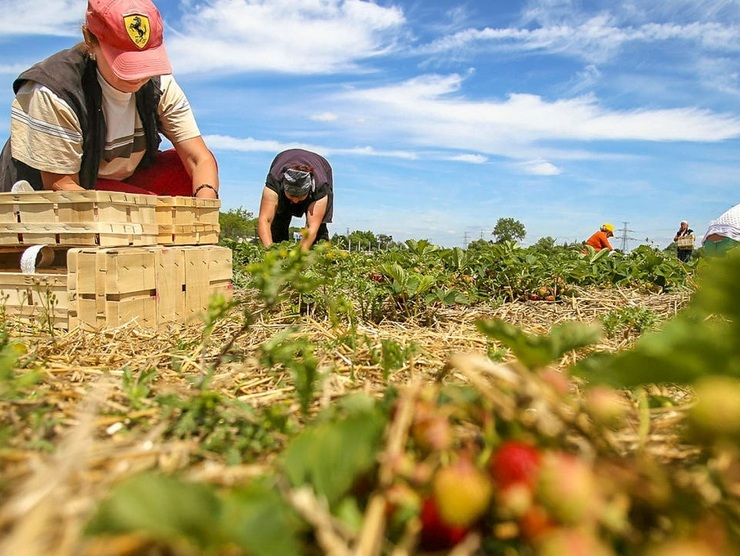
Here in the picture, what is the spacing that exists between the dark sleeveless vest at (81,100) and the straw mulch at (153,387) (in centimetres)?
149

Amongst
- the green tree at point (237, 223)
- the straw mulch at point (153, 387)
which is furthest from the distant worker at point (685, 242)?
the green tree at point (237, 223)

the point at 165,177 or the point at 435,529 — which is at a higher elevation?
the point at 165,177

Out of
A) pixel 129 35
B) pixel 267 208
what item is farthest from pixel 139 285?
pixel 267 208

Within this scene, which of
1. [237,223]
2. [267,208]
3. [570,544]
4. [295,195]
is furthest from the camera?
[237,223]

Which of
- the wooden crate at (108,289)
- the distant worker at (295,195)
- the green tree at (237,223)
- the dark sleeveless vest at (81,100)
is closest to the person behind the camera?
the wooden crate at (108,289)

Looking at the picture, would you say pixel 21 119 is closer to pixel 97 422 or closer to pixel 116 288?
pixel 116 288

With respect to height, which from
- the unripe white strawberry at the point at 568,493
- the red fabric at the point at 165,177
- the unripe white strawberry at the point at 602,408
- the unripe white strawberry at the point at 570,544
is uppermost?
the red fabric at the point at 165,177

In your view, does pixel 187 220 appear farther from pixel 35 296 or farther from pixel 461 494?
pixel 461 494

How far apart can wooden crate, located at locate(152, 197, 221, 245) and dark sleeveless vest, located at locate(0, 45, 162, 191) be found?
33.5 inches

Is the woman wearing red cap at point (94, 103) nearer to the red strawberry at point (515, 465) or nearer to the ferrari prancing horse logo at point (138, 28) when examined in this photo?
the ferrari prancing horse logo at point (138, 28)

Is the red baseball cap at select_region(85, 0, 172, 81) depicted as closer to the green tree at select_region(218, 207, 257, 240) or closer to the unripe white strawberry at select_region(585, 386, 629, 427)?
the unripe white strawberry at select_region(585, 386, 629, 427)

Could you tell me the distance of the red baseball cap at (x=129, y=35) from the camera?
3449mm

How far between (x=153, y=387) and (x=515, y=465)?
3.40 ft

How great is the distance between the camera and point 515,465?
0.75 meters
